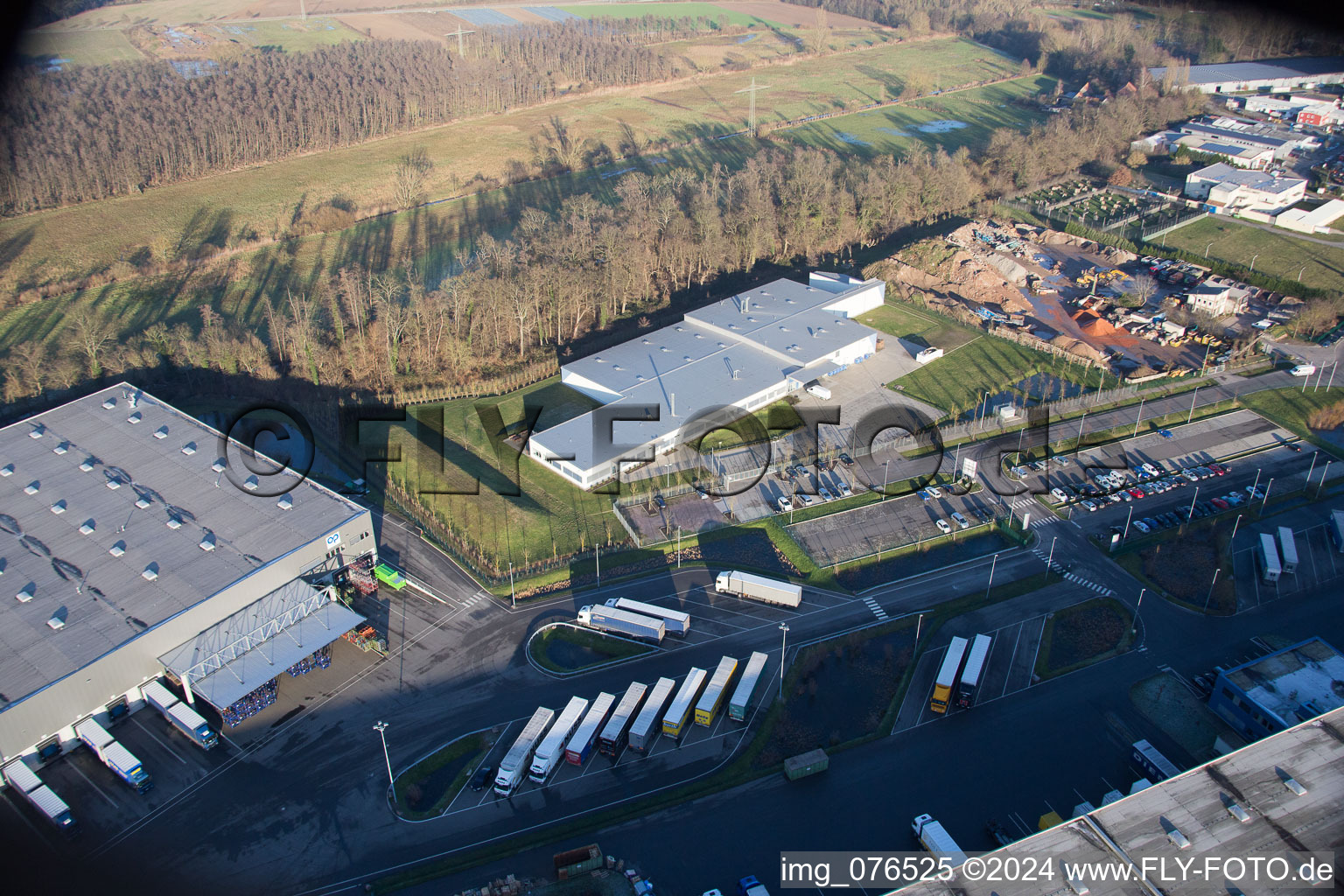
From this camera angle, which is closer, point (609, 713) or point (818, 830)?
point (818, 830)

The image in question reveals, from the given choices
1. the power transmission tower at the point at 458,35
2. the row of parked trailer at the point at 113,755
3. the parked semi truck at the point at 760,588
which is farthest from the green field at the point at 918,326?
the power transmission tower at the point at 458,35

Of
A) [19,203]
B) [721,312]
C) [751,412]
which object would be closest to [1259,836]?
[751,412]

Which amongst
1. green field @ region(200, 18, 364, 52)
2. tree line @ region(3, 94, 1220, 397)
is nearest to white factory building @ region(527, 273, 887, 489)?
tree line @ region(3, 94, 1220, 397)

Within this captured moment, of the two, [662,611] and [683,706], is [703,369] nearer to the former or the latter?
[662,611]

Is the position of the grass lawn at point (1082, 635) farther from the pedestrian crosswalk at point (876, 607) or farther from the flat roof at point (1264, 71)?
the flat roof at point (1264, 71)

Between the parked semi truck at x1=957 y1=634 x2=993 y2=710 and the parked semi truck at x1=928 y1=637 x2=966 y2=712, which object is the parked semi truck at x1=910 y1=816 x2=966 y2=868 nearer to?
the parked semi truck at x1=928 y1=637 x2=966 y2=712

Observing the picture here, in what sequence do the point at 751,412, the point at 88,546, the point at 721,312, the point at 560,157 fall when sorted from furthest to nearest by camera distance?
the point at 560,157 < the point at 721,312 < the point at 751,412 < the point at 88,546

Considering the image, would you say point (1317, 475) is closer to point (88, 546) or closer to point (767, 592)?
point (767, 592)
